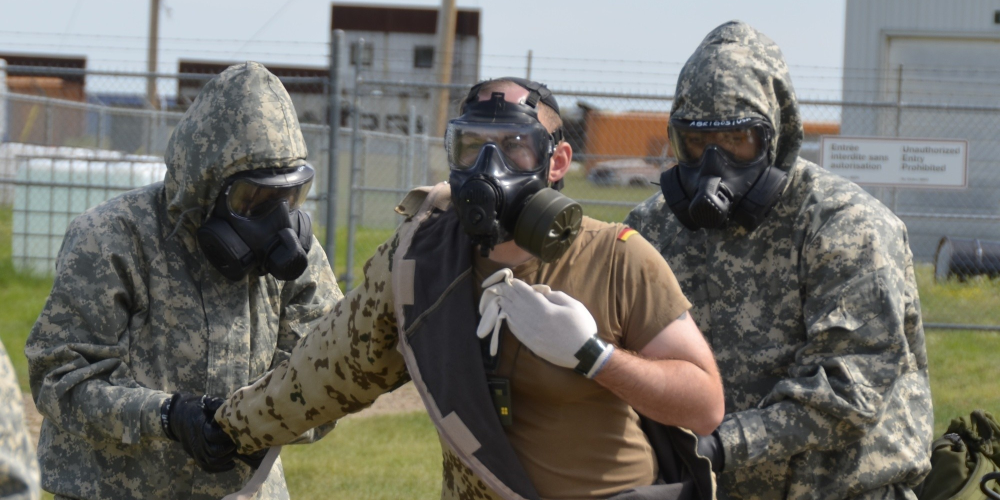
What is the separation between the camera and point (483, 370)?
243 cm

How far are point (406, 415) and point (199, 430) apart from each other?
518 centimetres

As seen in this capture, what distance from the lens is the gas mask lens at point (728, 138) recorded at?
3.30 m

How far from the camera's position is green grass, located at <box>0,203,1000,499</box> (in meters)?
6.62

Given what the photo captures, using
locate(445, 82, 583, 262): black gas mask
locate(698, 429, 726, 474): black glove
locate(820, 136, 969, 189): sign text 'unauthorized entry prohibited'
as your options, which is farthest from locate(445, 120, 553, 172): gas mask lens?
locate(820, 136, 969, 189): sign text 'unauthorized entry prohibited'

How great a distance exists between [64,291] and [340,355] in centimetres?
101

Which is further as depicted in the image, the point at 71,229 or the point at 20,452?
the point at 71,229

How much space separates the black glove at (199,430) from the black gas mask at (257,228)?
0.45 meters

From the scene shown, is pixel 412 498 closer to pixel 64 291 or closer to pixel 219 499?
pixel 219 499

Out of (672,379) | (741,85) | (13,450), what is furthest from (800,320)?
(13,450)

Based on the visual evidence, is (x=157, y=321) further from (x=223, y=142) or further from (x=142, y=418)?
(x=223, y=142)

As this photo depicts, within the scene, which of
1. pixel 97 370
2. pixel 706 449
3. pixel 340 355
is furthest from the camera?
pixel 97 370

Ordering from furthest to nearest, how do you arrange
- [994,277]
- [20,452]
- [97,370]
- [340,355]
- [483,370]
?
1. [994,277]
2. [97,370]
3. [340,355]
4. [483,370]
5. [20,452]

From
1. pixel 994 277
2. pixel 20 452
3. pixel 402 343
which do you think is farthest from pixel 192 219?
pixel 994 277

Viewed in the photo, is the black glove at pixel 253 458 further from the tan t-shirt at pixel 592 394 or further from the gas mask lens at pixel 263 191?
the tan t-shirt at pixel 592 394
